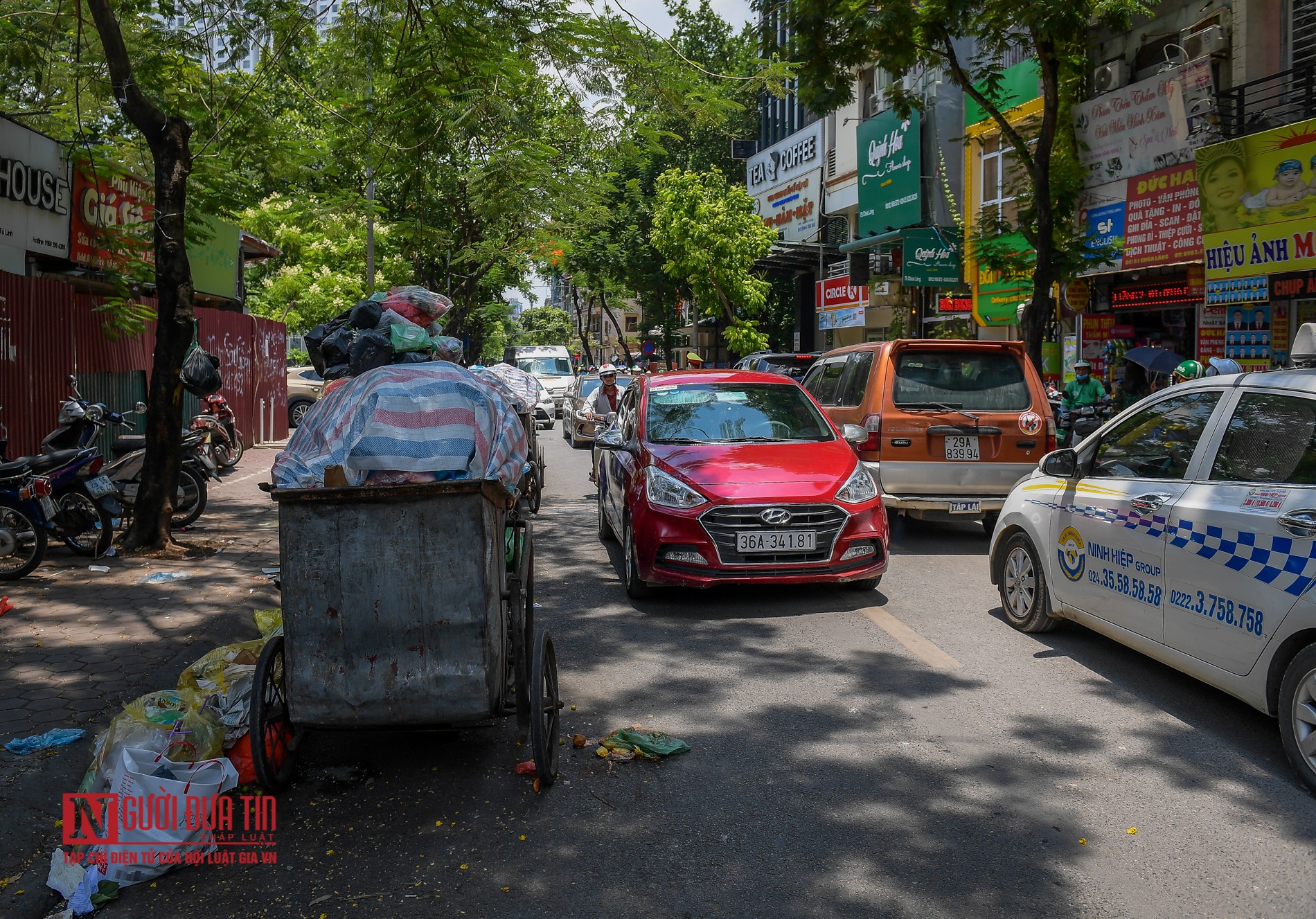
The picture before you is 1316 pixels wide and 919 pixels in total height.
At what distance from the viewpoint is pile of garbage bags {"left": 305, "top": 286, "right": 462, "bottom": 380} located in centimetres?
521

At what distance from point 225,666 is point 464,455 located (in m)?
1.60

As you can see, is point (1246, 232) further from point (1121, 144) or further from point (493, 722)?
point (493, 722)

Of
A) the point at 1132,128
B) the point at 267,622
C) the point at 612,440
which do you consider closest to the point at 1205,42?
the point at 1132,128

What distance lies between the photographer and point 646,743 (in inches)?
180

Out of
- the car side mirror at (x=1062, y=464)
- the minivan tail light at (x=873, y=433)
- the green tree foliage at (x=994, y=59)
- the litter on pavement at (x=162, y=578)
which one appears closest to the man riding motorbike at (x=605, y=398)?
the green tree foliage at (x=994, y=59)

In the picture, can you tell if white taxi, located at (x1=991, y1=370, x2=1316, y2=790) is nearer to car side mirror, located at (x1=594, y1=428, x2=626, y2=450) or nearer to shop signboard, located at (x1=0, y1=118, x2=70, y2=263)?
car side mirror, located at (x1=594, y1=428, x2=626, y2=450)

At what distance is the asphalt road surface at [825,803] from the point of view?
3.32 m

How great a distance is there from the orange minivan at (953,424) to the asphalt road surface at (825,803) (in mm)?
3191

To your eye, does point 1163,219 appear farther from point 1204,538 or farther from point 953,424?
point 1204,538

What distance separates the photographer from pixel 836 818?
386 centimetres

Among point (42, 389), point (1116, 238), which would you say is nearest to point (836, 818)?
point (42, 389)

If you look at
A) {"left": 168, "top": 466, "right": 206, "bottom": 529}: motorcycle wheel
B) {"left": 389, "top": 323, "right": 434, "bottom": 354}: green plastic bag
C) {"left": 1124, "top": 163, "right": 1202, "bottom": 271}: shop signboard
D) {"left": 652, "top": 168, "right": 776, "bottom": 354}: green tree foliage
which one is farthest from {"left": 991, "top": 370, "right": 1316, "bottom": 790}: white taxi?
{"left": 652, "top": 168, "right": 776, "bottom": 354}: green tree foliage

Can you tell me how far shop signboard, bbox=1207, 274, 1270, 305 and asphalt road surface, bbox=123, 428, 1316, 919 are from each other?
10.2 meters

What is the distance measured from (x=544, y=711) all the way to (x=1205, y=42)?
15.7 meters
